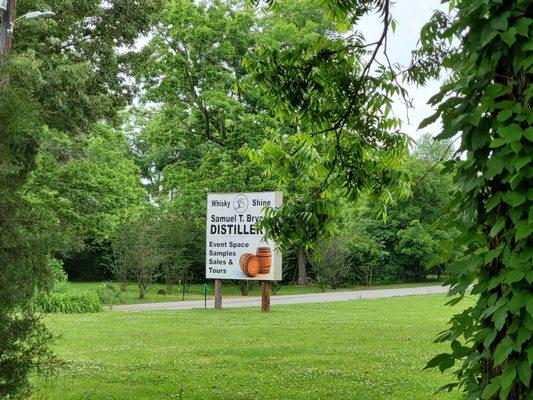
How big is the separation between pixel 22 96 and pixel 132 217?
29874 mm

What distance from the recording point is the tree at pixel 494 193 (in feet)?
8.14

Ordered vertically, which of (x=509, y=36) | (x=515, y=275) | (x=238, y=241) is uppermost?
(x=509, y=36)

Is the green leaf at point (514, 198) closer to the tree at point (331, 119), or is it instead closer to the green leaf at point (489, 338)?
the green leaf at point (489, 338)

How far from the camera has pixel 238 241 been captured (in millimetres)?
20031

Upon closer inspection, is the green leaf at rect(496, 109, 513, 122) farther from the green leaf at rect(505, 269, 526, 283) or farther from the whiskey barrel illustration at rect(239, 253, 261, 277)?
the whiskey barrel illustration at rect(239, 253, 261, 277)

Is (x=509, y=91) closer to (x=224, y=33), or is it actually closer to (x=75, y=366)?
(x=75, y=366)

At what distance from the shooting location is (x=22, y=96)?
5.32m

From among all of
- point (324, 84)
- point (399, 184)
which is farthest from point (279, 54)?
point (399, 184)

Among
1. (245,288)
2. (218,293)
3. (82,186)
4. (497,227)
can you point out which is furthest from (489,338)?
(245,288)

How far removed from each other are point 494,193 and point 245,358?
8.16 m

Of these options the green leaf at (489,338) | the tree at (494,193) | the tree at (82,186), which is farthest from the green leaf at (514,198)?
the tree at (82,186)

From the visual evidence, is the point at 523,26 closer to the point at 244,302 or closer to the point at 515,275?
the point at 515,275

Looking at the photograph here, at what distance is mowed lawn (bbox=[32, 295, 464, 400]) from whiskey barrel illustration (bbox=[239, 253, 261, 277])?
217 cm

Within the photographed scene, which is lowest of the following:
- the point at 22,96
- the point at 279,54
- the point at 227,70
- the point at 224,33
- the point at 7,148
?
the point at 7,148
